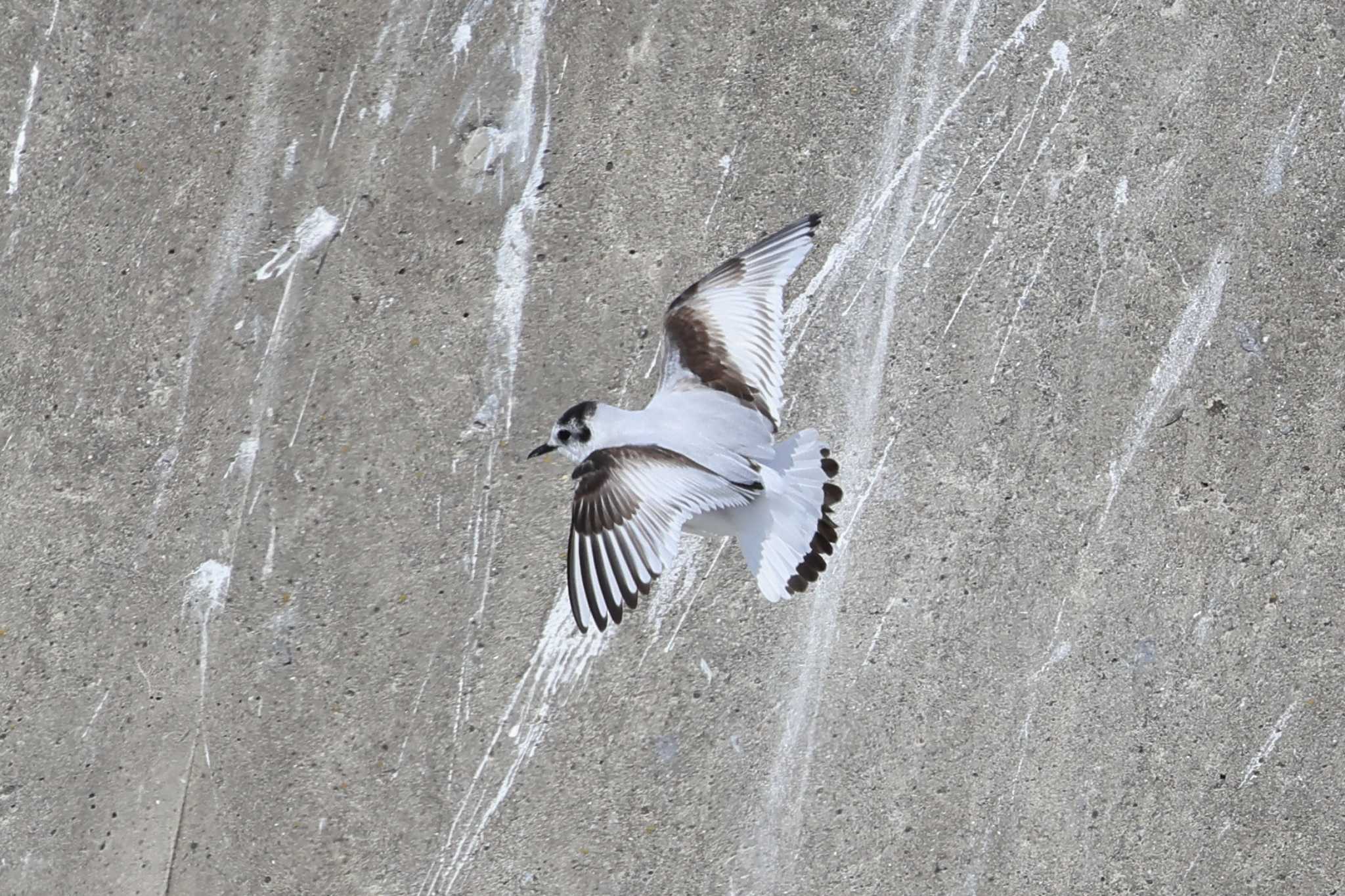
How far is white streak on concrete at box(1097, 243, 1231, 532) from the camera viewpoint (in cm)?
525

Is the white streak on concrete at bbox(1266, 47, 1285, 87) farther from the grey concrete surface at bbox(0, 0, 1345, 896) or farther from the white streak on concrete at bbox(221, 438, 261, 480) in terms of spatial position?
the white streak on concrete at bbox(221, 438, 261, 480)

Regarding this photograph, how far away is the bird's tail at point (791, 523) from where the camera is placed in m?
4.18

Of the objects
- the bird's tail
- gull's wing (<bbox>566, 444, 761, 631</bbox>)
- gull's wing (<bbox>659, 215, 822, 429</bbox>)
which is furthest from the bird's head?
the bird's tail

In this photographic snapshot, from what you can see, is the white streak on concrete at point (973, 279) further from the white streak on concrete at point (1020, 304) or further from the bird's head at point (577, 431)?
the bird's head at point (577, 431)

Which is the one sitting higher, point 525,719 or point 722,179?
point 722,179

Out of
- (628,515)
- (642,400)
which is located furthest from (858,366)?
(628,515)

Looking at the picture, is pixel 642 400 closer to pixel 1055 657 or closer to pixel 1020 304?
pixel 1020 304

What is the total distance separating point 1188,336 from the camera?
528cm

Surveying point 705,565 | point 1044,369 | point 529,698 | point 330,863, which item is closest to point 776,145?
point 1044,369

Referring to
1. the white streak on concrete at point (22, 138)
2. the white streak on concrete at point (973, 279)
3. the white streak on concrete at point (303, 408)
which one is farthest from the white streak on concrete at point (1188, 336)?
the white streak on concrete at point (22, 138)

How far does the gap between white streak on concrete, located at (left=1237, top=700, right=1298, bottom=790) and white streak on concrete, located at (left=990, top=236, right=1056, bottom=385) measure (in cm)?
202

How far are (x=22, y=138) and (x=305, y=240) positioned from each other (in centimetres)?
129

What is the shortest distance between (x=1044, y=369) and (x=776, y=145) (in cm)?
157

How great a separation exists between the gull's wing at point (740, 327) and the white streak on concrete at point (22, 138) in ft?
9.78
